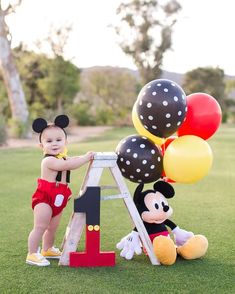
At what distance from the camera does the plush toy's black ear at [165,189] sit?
4430mm

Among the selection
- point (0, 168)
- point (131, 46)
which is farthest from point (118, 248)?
point (131, 46)

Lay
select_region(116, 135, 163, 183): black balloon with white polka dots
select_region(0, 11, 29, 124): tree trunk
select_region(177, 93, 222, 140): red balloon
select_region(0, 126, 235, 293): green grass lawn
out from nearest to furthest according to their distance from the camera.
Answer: select_region(0, 126, 235, 293): green grass lawn → select_region(116, 135, 163, 183): black balloon with white polka dots → select_region(177, 93, 222, 140): red balloon → select_region(0, 11, 29, 124): tree trunk

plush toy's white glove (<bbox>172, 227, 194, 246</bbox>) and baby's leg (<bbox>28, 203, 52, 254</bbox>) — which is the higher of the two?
baby's leg (<bbox>28, 203, 52, 254</bbox>)

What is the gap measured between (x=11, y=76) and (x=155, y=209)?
18.3 meters

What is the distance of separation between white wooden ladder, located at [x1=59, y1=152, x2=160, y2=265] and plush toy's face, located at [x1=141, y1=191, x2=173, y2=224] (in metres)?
0.16

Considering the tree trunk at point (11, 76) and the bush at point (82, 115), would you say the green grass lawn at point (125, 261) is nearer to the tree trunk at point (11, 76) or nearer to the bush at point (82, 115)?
the tree trunk at point (11, 76)

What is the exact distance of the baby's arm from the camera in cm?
403

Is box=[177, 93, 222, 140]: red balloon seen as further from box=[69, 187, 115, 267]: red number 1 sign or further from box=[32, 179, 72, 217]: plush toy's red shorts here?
box=[32, 179, 72, 217]: plush toy's red shorts

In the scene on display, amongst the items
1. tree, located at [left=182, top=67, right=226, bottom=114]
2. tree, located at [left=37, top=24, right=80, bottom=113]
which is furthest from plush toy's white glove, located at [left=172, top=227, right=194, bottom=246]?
tree, located at [left=182, top=67, right=226, bottom=114]

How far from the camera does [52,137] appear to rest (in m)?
4.18

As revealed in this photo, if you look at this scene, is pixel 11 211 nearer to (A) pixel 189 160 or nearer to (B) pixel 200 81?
(A) pixel 189 160

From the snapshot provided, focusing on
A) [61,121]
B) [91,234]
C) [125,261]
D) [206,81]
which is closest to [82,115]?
[206,81]

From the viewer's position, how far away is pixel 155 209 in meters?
4.29

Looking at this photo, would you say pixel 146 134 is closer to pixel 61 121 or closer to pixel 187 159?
Result: pixel 187 159
